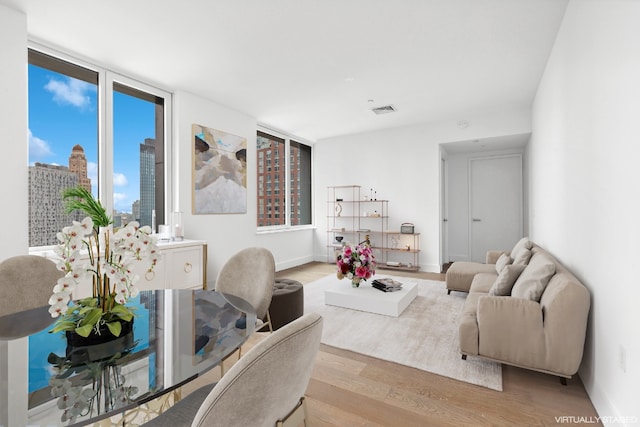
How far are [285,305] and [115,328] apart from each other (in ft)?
6.10

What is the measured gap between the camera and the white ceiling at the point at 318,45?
2516mm

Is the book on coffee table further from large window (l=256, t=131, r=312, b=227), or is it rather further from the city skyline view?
the city skyline view

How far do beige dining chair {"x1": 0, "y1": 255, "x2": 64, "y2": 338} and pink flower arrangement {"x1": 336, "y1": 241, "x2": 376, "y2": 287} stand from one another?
2658mm

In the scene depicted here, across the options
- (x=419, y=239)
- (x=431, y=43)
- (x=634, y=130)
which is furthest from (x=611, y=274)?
(x=419, y=239)

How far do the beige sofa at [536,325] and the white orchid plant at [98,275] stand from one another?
2217 millimetres

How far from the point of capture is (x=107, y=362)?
3.42 feet

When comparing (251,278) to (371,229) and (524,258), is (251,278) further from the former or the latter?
(371,229)

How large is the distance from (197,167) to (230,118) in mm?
1048

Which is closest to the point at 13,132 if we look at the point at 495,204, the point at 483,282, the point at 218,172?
the point at 218,172

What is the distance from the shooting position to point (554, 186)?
312cm

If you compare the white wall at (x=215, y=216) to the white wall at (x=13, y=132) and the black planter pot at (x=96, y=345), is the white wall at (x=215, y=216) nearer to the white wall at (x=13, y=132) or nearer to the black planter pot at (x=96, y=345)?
the white wall at (x=13, y=132)

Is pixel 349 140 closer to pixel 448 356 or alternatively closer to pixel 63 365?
pixel 448 356

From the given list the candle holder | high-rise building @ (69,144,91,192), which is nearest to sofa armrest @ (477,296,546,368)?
the candle holder

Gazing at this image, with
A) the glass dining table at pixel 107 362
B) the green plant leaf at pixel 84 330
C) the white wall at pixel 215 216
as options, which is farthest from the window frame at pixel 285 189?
the green plant leaf at pixel 84 330
